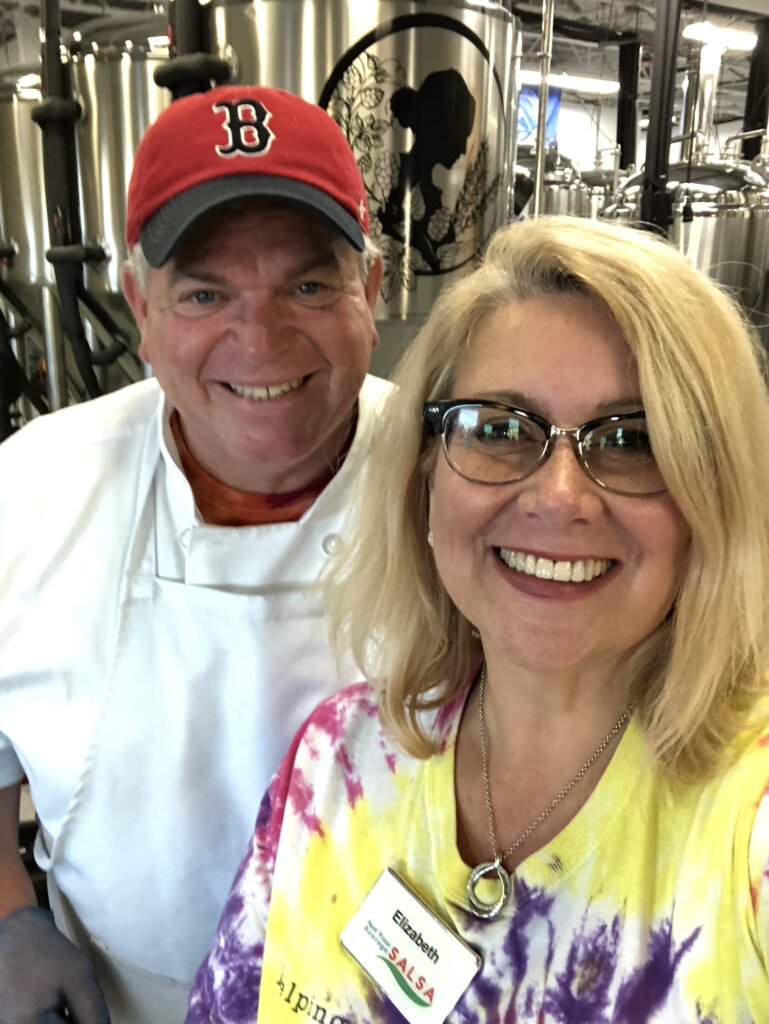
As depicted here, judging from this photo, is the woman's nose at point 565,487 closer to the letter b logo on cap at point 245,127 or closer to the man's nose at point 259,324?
the man's nose at point 259,324

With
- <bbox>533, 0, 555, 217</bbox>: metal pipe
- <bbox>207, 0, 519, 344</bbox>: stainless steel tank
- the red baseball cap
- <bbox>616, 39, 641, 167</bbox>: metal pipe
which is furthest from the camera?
<bbox>616, 39, 641, 167</bbox>: metal pipe

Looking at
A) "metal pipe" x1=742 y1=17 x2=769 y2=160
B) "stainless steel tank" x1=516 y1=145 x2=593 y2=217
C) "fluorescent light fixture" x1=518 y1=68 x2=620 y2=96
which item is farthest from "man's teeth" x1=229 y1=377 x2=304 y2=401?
"fluorescent light fixture" x1=518 y1=68 x2=620 y2=96

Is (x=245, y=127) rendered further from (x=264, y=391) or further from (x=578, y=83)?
(x=578, y=83)

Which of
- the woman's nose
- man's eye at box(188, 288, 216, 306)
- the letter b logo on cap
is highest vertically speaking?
the letter b logo on cap

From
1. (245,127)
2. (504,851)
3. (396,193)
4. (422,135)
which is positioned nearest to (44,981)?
(504,851)

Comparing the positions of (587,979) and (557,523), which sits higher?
(557,523)

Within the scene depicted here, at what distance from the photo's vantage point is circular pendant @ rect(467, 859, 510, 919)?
2.54 ft

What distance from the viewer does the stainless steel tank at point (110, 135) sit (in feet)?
6.34

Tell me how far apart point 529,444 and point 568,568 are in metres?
0.11

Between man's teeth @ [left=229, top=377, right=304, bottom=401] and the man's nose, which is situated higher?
the man's nose

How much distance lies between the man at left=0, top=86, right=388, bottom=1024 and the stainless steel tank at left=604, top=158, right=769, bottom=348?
303cm

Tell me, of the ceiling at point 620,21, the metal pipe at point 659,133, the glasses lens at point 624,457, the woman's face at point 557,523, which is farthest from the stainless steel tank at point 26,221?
the ceiling at point 620,21

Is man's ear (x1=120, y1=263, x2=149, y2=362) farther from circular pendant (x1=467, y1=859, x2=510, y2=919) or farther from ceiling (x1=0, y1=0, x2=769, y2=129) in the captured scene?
ceiling (x1=0, y1=0, x2=769, y2=129)

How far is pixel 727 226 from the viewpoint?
3777 millimetres
